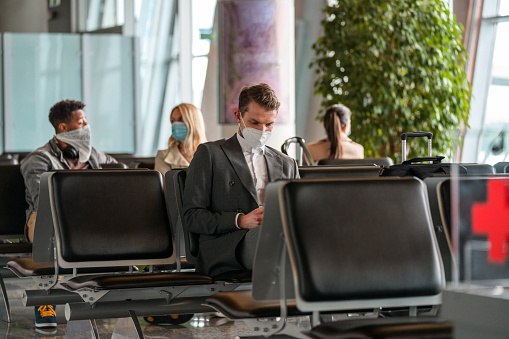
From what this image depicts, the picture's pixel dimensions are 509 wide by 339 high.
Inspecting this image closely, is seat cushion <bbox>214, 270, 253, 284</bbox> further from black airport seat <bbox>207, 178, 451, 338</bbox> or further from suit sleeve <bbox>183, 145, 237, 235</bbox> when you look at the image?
black airport seat <bbox>207, 178, 451, 338</bbox>

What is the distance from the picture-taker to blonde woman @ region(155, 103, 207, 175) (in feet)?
17.7

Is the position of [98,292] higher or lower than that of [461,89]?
lower

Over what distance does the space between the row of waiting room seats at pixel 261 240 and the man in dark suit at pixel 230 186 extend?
0.09 metres

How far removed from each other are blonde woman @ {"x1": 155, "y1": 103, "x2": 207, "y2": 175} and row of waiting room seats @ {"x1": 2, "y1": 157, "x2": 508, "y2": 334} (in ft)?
4.70

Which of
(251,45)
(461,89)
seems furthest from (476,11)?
(251,45)

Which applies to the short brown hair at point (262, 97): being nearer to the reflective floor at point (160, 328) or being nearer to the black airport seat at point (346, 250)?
the black airport seat at point (346, 250)

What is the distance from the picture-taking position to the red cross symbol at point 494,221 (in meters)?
1.37

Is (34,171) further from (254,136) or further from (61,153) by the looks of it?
(254,136)

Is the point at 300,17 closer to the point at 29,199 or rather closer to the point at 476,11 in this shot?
the point at 476,11

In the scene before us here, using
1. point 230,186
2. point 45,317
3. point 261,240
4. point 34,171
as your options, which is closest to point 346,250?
point 261,240

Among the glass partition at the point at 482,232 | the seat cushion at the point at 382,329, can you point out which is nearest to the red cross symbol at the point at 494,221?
the glass partition at the point at 482,232

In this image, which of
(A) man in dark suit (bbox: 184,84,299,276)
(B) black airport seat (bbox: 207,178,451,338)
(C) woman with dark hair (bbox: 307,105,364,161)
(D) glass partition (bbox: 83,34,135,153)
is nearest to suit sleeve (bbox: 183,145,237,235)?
(A) man in dark suit (bbox: 184,84,299,276)

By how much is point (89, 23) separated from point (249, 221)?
50.5 feet

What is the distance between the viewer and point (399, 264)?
7.82ft
